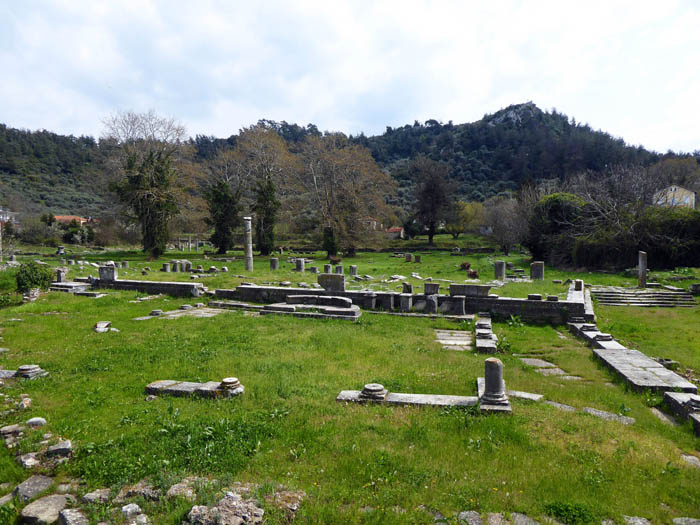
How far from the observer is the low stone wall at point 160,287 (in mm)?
17047

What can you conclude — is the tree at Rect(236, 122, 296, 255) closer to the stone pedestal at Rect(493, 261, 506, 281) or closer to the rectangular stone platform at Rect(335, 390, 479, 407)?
the stone pedestal at Rect(493, 261, 506, 281)

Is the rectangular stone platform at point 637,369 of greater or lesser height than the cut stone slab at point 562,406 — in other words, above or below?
above

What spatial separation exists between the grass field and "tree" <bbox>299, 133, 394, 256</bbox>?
27.3 meters

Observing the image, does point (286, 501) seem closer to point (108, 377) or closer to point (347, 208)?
point (108, 377)

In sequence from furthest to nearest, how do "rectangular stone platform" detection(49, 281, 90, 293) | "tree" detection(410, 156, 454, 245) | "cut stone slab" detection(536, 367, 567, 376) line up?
"tree" detection(410, 156, 454, 245) → "rectangular stone platform" detection(49, 281, 90, 293) → "cut stone slab" detection(536, 367, 567, 376)

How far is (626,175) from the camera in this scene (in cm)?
2958

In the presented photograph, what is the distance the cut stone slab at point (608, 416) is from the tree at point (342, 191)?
30489mm

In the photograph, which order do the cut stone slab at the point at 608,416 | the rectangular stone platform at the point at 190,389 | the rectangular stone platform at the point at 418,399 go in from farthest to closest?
the rectangular stone platform at the point at 190,389 → the rectangular stone platform at the point at 418,399 → the cut stone slab at the point at 608,416

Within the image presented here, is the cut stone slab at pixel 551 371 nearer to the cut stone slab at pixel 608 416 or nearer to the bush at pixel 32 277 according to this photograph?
the cut stone slab at pixel 608 416

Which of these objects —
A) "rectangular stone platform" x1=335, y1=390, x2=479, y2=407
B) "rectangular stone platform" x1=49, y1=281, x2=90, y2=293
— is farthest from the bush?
"rectangular stone platform" x1=335, y1=390, x2=479, y2=407

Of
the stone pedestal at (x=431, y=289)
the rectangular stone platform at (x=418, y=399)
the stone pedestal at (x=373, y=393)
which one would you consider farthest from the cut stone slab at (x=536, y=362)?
the stone pedestal at (x=431, y=289)

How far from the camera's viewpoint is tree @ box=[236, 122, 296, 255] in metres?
39.2

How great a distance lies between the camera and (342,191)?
3784 centimetres

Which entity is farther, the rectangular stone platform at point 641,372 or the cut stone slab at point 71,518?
the rectangular stone platform at point 641,372
